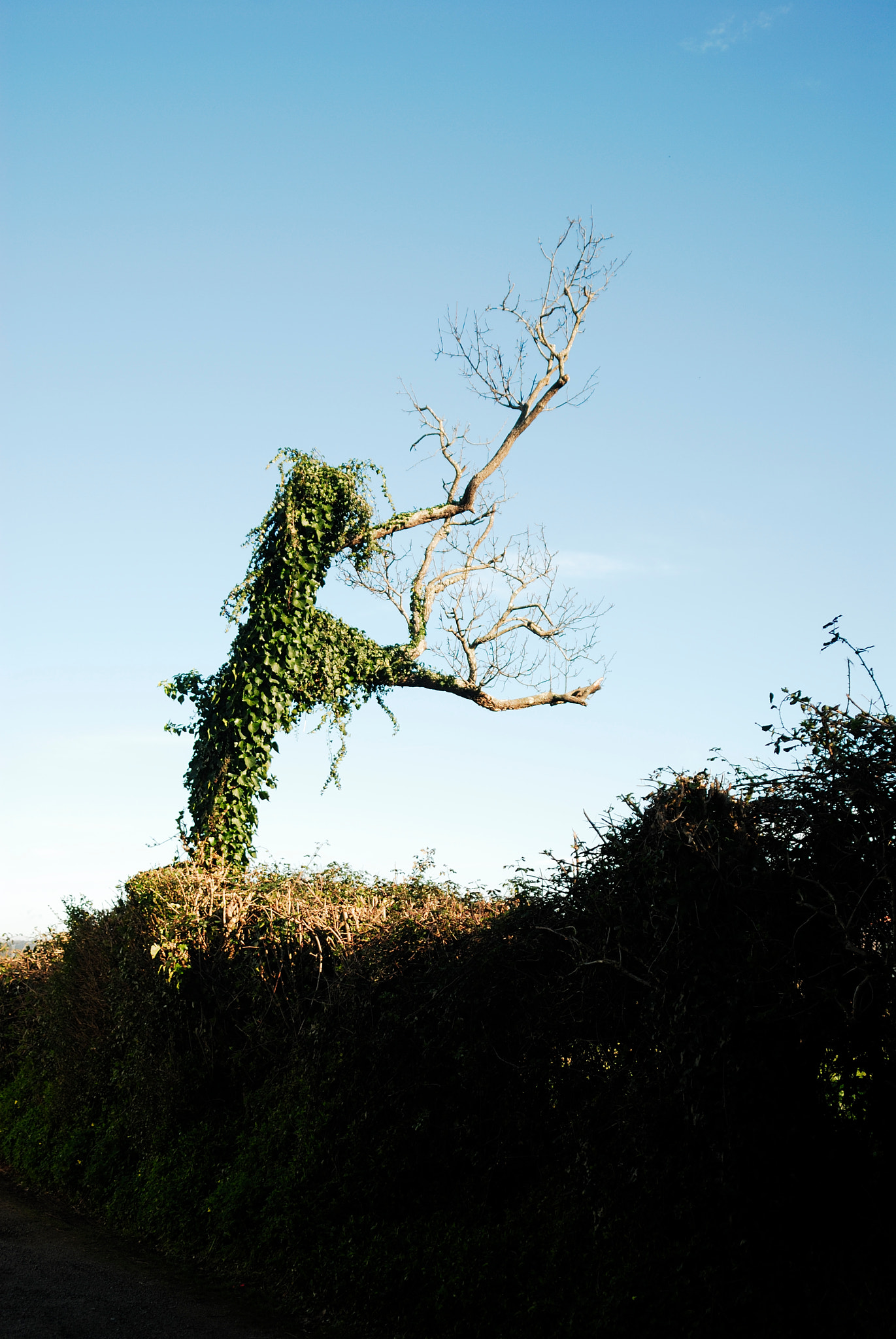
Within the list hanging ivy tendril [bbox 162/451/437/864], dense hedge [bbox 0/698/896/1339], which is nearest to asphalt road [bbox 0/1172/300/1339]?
dense hedge [bbox 0/698/896/1339]

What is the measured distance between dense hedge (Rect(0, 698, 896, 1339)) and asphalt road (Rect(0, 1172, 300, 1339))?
376mm

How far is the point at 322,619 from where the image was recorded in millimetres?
15820

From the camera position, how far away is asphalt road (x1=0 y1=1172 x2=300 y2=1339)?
7078mm

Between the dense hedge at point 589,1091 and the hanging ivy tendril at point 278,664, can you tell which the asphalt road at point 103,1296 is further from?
the hanging ivy tendril at point 278,664

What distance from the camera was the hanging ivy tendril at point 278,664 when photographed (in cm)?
1459

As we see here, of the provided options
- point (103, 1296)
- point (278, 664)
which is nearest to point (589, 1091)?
point (103, 1296)

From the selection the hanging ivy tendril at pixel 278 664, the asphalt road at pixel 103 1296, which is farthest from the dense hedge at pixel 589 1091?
the hanging ivy tendril at pixel 278 664

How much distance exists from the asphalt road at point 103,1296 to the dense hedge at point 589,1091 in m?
0.38

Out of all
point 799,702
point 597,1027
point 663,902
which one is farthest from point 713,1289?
point 799,702

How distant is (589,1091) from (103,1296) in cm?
489

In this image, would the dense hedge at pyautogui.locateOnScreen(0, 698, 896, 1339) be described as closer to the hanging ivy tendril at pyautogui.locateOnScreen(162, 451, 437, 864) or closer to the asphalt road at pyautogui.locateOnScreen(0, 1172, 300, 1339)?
the asphalt road at pyautogui.locateOnScreen(0, 1172, 300, 1339)

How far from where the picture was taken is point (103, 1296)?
7.91 m

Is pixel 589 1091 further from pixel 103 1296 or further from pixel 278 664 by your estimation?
pixel 278 664

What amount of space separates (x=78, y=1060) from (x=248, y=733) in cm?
526
